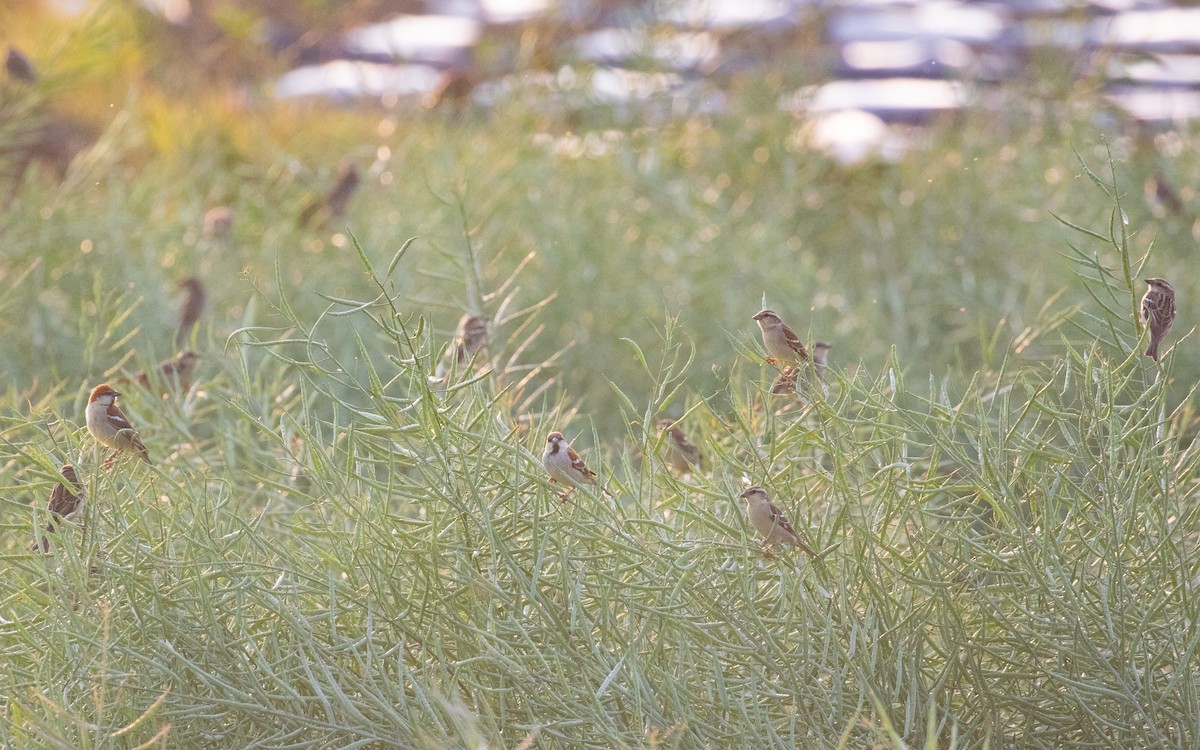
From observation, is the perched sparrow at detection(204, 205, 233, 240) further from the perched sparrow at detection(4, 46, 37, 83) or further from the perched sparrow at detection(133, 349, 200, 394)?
the perched sparrow at detection(133, 349, 200, 394)

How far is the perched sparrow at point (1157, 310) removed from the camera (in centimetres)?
103

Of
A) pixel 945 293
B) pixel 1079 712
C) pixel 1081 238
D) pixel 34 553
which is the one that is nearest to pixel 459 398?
pixel 34 553

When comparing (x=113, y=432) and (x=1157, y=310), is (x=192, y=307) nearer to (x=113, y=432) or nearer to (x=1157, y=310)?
(x=113, y=432)

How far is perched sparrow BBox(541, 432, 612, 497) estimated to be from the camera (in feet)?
3.29

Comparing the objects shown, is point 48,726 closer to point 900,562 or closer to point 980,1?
point 900,562

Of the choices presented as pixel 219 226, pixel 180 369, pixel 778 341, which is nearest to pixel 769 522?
pixel 778 341

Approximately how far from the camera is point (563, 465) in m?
1.02

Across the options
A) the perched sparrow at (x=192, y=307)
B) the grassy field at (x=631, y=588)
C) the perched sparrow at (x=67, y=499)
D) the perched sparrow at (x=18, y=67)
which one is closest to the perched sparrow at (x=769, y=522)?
the grassy field at (x=631, y=588)

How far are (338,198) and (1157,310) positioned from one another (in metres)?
1.83

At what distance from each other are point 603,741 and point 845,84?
682 cm

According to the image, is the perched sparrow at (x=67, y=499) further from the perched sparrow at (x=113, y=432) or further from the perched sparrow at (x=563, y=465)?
the perched sparrow at (x=563, y=465)

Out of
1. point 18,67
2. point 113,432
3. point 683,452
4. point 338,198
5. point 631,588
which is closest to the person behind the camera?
point 631,588

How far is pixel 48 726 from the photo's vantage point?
81cm

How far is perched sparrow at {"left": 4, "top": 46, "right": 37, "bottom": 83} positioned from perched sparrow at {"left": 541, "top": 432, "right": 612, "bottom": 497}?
1.79m
